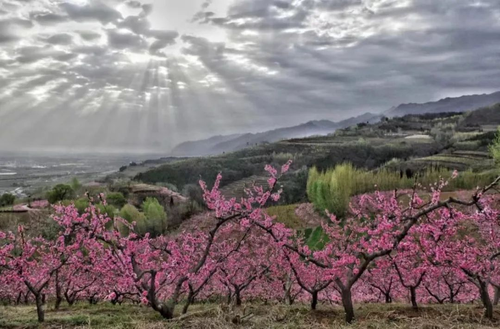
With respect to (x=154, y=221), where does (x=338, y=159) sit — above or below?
above

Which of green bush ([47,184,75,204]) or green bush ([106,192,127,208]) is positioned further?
green bush ([47,184,75,204])

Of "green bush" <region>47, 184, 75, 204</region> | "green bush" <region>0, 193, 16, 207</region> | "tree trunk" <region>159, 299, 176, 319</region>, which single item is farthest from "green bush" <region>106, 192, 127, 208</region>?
"tree trunk" <region>159, 299, 176, 319</region>

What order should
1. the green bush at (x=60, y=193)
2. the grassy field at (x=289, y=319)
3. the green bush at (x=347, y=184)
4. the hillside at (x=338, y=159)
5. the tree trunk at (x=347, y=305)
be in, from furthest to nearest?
the hillside at (x=338, y=159), the green bush at (x=60, y=193), the green bush at (x=347, y=184), the tree trunk at (x=347, y=305), the grassy field at (x=289, y=319)

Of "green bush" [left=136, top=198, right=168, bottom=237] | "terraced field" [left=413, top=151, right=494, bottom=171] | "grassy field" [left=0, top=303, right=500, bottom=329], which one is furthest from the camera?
"terraced field" [left=413, top=151, right=494, bottom=171]

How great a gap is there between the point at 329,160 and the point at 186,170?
3048 centimetres

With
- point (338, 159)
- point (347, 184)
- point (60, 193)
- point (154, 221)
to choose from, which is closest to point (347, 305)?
point (347, 184)

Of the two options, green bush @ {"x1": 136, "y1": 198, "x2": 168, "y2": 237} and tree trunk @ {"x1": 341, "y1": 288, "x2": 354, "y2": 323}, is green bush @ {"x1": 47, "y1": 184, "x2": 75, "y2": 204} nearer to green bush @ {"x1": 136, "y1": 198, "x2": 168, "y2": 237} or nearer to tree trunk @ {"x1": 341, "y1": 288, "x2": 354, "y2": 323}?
green bush @ {"x1": 136, "y1": 198, "x2": 168, "y2": 237}

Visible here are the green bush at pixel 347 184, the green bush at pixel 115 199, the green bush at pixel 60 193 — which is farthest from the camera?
the green bush at pixel 60 193

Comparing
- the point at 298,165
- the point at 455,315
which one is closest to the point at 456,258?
the point at 455,315

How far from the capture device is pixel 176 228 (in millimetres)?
33844

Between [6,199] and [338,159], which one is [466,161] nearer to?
[338,159]

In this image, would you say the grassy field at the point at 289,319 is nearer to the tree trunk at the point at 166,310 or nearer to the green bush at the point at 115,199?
the tree trunk at the point at 166,310

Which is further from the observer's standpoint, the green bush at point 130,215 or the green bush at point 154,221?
the green bush at point 154,221

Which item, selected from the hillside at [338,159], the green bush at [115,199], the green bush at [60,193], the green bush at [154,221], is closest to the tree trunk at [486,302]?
the green bush at [154,221]
